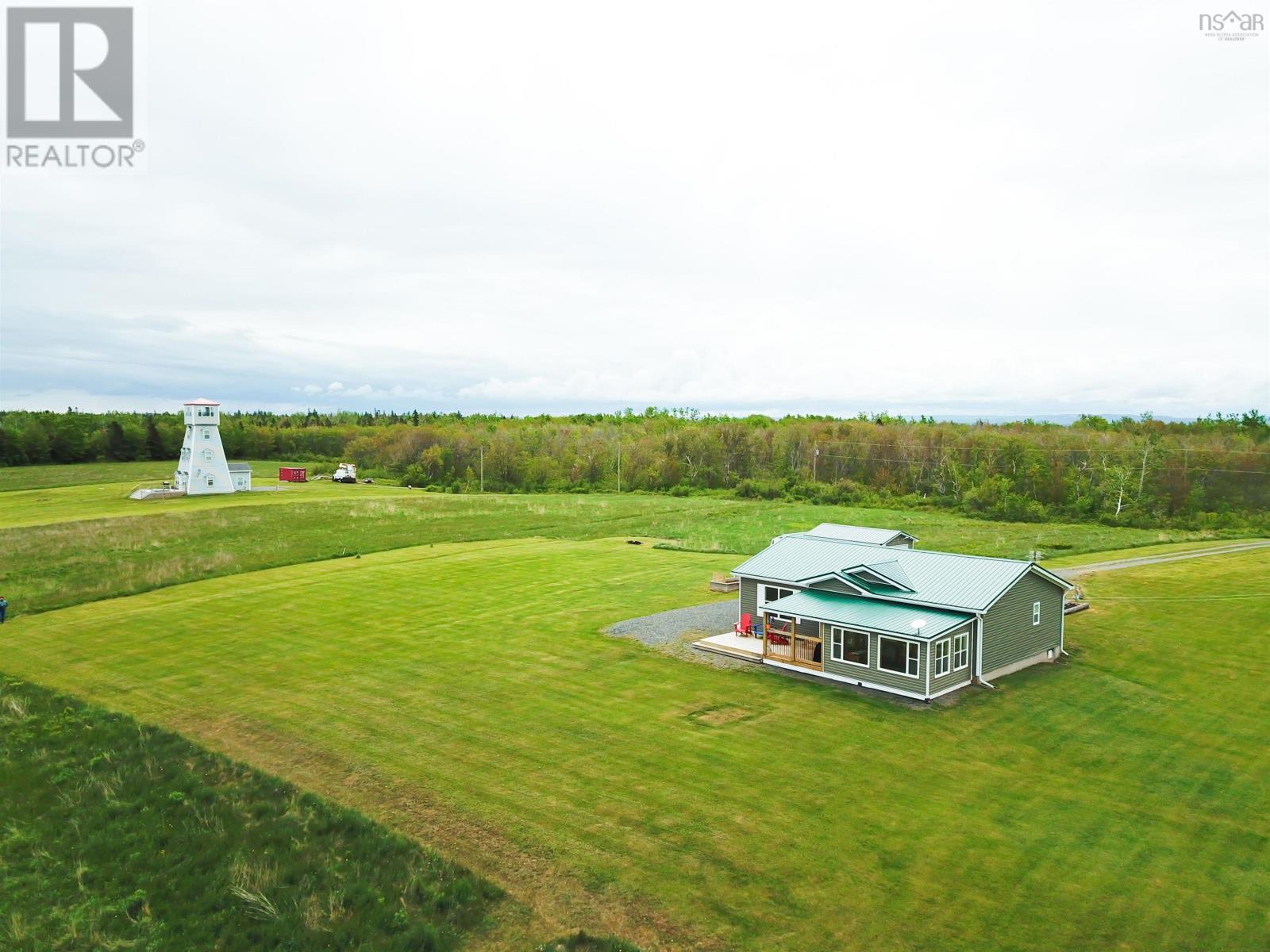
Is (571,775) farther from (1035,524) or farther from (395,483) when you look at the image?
(395,483)

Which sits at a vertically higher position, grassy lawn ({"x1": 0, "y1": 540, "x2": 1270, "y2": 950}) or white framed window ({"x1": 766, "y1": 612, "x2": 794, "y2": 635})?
white framed window ({"x1": 766, "y1": 612, "x2": 794, "y2": 635})

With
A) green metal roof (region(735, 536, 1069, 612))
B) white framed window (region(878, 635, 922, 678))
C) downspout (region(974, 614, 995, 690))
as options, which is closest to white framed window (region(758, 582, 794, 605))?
green metal roof (region(735, 536, 1069, 612))

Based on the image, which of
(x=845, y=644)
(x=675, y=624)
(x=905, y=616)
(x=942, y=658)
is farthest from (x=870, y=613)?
(x=675, y=624)

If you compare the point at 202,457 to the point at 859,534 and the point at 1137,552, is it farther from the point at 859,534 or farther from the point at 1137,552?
the point at 1137,552

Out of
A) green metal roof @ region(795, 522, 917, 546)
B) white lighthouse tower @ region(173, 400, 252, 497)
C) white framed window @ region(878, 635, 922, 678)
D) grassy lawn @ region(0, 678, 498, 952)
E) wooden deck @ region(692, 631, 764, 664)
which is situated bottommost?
grassy lawn @ region(0, 678, 498, 952)

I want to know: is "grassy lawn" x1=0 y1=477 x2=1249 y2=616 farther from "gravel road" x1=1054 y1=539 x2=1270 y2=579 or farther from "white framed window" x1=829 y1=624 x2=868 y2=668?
"white framed window" x1=829 y1=624 x2=868 y2=668

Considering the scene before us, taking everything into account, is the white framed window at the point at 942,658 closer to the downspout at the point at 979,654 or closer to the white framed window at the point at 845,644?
the downspout at the point at 979,654
